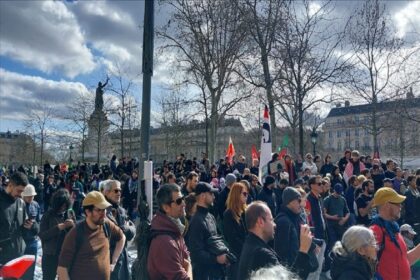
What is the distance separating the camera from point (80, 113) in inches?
1201

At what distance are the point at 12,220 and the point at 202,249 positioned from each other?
255cm

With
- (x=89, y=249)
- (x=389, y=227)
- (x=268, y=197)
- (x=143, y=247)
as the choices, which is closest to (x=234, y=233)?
(x=389, y=227)

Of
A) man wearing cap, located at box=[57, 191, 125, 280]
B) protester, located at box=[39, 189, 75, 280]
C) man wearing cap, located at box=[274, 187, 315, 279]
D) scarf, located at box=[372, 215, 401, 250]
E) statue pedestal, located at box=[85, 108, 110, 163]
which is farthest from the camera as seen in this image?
statue pedestal, located at box=[85, 108, 110, 163]

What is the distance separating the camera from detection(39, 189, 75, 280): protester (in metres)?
5.30

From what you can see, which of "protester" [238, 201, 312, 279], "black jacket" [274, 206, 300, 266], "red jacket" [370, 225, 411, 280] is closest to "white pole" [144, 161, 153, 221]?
"black jacket" [274, 206, 300, 266]

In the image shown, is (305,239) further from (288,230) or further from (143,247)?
(143,247)

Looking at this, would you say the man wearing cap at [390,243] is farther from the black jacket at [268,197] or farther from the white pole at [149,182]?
the black jacket at [268,197]

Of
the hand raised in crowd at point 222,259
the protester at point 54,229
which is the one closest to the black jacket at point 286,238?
the hand raised in crowd at point 222,259

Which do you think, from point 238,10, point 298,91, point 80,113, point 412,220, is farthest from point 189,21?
point 412,220

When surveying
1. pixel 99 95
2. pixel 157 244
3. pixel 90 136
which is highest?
pixel 99 95

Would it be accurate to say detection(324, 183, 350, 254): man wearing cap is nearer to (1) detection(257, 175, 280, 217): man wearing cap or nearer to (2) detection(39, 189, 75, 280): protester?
(1) detection(257, 175, 280, 217): man wearing cap

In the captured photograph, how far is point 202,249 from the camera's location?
489 cm

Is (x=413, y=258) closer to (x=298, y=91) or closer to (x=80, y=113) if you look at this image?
(x=298, y=91)

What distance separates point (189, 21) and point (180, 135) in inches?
772
